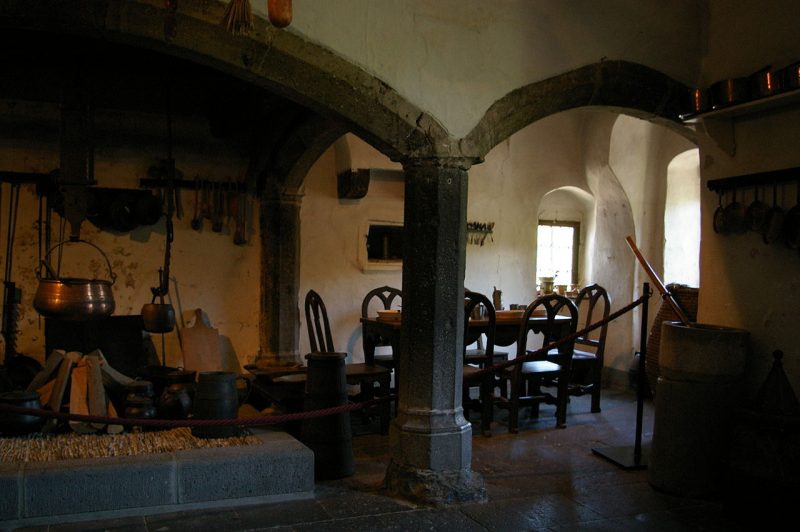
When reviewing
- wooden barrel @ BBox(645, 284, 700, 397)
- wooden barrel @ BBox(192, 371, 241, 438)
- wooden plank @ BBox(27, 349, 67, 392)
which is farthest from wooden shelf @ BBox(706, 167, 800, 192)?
wooden plank @ BBox(27, 349, 67, 392)

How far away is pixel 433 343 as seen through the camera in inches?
153

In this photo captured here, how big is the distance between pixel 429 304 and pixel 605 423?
2.84 meters

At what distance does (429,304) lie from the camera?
12.8 feet

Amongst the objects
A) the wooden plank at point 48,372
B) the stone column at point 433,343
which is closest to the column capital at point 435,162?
the stone column at point 433,343

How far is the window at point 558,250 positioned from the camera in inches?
333

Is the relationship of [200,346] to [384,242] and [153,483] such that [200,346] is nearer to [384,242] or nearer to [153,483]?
[384,242]

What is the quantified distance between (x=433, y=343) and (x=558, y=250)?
4.99 meters

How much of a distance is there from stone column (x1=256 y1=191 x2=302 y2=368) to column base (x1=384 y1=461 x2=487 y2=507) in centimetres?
291

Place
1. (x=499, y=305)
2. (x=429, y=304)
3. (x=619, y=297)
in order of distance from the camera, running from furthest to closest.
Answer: (x=619, y=297)
(x=499, y=305)
(x=429, y=304)

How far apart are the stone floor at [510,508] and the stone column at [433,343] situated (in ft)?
0.62

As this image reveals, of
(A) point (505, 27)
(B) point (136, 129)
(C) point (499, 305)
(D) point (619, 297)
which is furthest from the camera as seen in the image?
(D) point (619, 297)

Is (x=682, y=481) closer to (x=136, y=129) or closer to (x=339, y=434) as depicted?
(x=339, y=434)

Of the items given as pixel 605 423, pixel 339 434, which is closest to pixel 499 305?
pixel 605 423

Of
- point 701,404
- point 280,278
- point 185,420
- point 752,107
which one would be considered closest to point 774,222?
point 752,107
